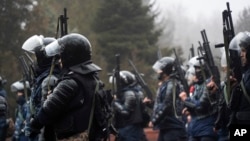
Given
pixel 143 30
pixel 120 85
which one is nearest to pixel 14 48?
pixel 143 30

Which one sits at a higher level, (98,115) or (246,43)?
(246,43)

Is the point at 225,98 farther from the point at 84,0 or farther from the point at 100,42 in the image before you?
the point at 84,0

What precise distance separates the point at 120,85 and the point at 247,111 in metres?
5.03

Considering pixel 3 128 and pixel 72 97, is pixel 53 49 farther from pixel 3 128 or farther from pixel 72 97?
pixel 3 128

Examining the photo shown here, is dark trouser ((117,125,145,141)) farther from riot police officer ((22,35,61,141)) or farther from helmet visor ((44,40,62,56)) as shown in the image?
helmet visor ((44,40,62,56))

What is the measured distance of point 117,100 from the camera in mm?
11086

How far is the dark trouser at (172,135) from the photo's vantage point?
9609 mm

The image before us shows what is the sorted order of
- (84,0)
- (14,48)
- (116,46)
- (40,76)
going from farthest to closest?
(84,0) < (116,46) < (14,48) < (40,76)

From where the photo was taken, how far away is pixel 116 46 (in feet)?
71.7

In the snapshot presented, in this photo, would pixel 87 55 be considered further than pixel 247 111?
No

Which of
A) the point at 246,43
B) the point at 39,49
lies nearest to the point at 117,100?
the point at 39,49

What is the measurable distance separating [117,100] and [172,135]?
1840 millimetres

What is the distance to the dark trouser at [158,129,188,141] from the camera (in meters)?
9.61

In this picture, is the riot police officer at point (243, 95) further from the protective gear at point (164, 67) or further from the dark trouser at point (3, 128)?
the dark trouser at point (3, 128)
